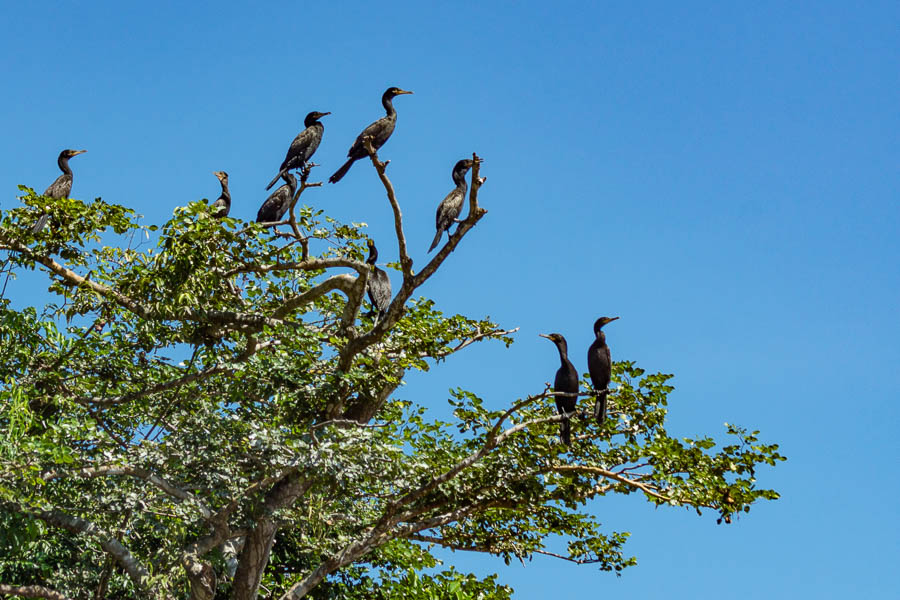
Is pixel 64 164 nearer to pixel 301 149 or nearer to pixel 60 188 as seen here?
pixel 60 188

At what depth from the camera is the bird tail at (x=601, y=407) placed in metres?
11.4

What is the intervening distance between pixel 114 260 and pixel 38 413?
2.29 m

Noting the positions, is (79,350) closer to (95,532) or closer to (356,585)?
(95,532)

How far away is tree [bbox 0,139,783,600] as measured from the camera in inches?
444

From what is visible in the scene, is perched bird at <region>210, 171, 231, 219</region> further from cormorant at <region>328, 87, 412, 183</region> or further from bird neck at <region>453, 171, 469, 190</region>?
bird neck at <region>453, 171, 469, 190</region>

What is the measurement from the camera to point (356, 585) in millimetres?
15094

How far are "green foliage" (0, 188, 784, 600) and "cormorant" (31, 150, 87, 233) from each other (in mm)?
166

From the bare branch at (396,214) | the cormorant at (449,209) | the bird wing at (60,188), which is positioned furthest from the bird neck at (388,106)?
the bird wing at (60,188)

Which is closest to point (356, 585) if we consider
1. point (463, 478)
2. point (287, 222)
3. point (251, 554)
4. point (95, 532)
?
point (251, 554)

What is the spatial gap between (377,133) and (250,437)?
4.62 metres

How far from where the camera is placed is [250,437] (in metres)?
10.8

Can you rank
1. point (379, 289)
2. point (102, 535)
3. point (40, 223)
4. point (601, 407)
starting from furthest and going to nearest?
point (379, 289)
point (40, 223)
point (601, 407)
point (102, 535)

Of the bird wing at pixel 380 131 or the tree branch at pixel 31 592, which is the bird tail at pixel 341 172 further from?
the tree branch at pixel 31 592

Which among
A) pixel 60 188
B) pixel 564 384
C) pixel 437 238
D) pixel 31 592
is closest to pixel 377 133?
pixel 437 238
